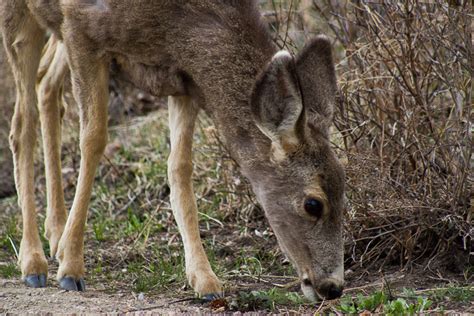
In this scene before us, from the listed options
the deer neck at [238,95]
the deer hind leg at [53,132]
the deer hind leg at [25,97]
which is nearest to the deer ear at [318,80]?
the deer neck at [238,95]

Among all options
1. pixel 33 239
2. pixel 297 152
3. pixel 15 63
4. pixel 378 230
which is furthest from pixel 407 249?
pixel 15 63

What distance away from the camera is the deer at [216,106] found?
21.0 ft

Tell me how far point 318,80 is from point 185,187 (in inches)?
65.8

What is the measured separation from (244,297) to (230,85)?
141 cm

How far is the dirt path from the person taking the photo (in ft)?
20.8

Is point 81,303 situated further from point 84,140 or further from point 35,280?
point 84,140

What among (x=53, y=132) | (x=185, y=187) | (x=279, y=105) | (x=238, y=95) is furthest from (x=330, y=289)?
(x=53, y=132)

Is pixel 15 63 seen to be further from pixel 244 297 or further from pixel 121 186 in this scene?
pixel 244 297

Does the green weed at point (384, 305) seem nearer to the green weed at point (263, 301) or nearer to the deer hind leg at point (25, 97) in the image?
the green weed at point (263, 301)

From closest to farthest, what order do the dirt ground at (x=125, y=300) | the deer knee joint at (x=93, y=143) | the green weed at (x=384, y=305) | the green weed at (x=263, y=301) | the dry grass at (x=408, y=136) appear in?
the green weed at (x=384, y=305), the dirt ground at (x=125, y=300), the green weed at (x=263, y=301), the dry grass at (x=408, y=136), the deer knee joint at (x=93, y=143)

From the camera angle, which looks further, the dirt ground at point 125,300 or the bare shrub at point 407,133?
the bare shrub at point 407,133

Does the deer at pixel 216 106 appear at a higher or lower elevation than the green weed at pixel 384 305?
higher

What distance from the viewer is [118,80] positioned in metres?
13.1

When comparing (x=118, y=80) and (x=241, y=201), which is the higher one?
(x=118, y=80)
